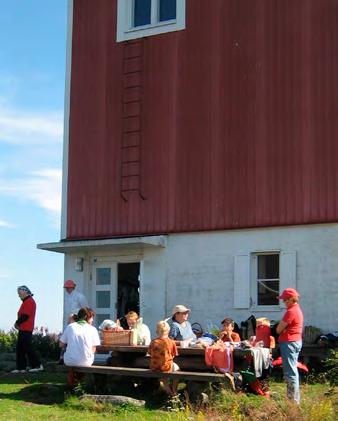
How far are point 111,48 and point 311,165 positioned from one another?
5.55 meters

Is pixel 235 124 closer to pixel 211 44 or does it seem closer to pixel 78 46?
pixel 211 44


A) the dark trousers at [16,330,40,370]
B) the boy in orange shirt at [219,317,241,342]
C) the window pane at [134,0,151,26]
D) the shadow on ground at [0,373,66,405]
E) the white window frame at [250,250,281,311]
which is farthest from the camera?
the window pane at [134,0,151,26]

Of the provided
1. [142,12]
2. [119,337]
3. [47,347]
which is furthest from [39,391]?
[142,12]

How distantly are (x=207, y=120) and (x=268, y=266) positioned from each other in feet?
10.7

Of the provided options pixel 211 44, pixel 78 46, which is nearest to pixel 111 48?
pixel 78 46

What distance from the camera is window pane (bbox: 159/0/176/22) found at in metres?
18.0

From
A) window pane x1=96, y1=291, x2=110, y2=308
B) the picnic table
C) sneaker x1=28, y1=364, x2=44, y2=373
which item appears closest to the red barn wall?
window pane x1=96, y1=291, x2=110, y2=308

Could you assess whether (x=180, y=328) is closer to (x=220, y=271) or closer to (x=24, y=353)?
(x=220, y=271)

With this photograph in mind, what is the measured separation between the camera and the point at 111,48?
18438mm

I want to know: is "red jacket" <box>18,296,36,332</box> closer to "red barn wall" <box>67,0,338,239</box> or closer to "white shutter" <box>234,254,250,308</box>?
"red barn wall" <box>67,0,338,239</box>

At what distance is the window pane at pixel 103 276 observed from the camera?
1814cm

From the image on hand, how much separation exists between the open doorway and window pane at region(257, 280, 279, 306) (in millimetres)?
2921

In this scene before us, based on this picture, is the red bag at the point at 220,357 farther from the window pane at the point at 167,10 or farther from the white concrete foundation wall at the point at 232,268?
the window pane at the point at 167,10

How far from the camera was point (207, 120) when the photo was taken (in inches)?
671
